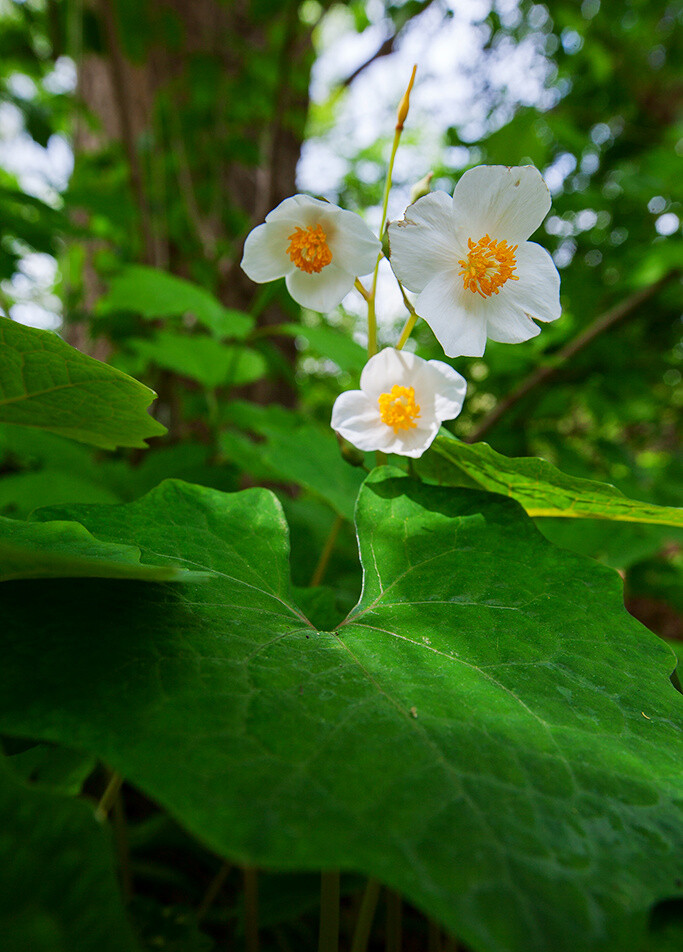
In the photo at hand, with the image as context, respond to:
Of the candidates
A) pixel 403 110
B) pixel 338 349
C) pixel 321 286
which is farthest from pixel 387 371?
pixel 338 349

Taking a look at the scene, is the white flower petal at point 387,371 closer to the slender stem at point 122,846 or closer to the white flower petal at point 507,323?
the white flower petal at point 507,323

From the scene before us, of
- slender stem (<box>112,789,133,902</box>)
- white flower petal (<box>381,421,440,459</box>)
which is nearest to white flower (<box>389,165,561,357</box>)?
white flower petal (<box>381,421,440,459</box>)

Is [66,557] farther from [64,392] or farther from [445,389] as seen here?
[445,389]

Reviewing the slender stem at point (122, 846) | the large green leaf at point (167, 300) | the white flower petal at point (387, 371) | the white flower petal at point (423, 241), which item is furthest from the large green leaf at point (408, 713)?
the large green leaf at point (167, 300)

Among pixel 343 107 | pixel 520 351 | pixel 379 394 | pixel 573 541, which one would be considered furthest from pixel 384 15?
pixel 343 107

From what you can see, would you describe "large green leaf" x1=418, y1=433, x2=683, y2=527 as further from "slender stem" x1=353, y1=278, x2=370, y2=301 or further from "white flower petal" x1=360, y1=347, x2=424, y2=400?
"slender stem" x1=353, y1=278, x2=370, y2=301
